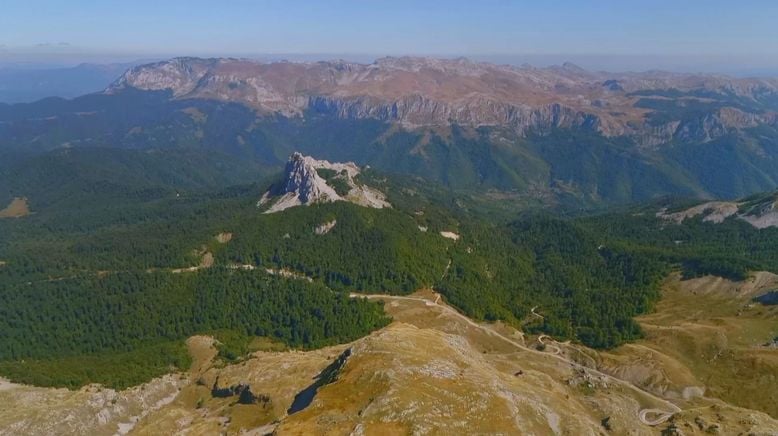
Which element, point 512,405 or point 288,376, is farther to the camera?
point 288,376

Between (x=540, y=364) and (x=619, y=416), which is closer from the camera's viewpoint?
(x=619, y=416)

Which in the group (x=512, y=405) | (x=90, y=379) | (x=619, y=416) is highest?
(x=512, y=405)

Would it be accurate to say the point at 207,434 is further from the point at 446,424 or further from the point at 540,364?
the point at 540,364

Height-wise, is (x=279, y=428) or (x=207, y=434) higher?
(x=279, y=428)

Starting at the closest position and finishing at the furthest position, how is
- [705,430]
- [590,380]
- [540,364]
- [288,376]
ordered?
1. [705,430]
2. [288,376]
3. [590,380]
4. [540,364]

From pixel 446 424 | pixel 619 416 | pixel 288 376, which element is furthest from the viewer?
pixel 288 376

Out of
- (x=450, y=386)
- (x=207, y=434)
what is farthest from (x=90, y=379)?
(x=450, y=386)

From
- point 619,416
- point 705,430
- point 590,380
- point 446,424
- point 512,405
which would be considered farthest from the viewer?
point 590,380

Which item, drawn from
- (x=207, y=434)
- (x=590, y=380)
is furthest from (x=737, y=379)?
(x=207, y=434)

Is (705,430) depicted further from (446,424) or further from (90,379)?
(90,379)

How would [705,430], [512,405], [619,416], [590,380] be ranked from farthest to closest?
[590,380], [619,416], [705,430], [512,405]
